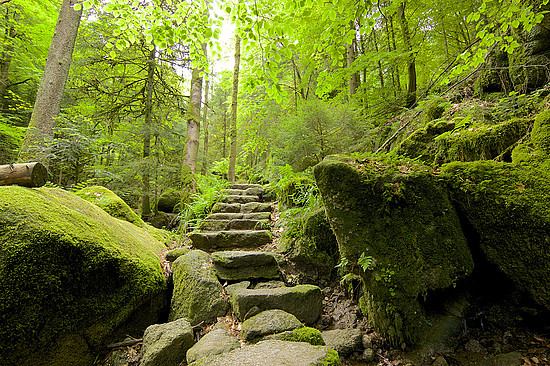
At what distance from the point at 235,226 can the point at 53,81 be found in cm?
600

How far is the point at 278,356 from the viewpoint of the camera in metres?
1.87

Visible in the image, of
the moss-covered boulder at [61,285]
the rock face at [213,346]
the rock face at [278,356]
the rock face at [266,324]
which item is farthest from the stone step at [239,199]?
the rock face at [278,356]

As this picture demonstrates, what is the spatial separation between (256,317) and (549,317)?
300cm

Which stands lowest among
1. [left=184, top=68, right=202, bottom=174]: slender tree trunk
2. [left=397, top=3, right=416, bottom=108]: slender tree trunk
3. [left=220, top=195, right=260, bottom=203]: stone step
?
[left=220, top=195, right=260, bottom=203]: stone step

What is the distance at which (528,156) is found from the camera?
2725 millimetres

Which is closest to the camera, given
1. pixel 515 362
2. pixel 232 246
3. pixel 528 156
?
pixel 515 362

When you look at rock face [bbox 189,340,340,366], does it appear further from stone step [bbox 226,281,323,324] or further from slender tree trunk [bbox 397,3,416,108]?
slender tree trunk [bbox 397,3,416,108]

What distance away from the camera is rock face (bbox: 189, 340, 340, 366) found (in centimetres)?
178

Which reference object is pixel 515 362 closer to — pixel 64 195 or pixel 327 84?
pixel 327 84

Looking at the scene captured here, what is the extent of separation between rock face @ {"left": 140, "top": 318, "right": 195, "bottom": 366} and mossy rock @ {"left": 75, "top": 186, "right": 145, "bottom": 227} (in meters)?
3.51

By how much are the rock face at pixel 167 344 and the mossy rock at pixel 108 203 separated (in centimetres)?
351

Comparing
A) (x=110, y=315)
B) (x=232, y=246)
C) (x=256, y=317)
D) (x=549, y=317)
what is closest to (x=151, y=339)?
(x=110, y=315)

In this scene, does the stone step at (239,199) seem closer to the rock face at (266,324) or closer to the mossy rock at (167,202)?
the mossy rock at (167,202)

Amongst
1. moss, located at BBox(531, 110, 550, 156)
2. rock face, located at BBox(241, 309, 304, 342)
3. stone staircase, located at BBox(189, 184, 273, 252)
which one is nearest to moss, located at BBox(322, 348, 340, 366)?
rock face, located at BBox(241, 309, 304, 342)
